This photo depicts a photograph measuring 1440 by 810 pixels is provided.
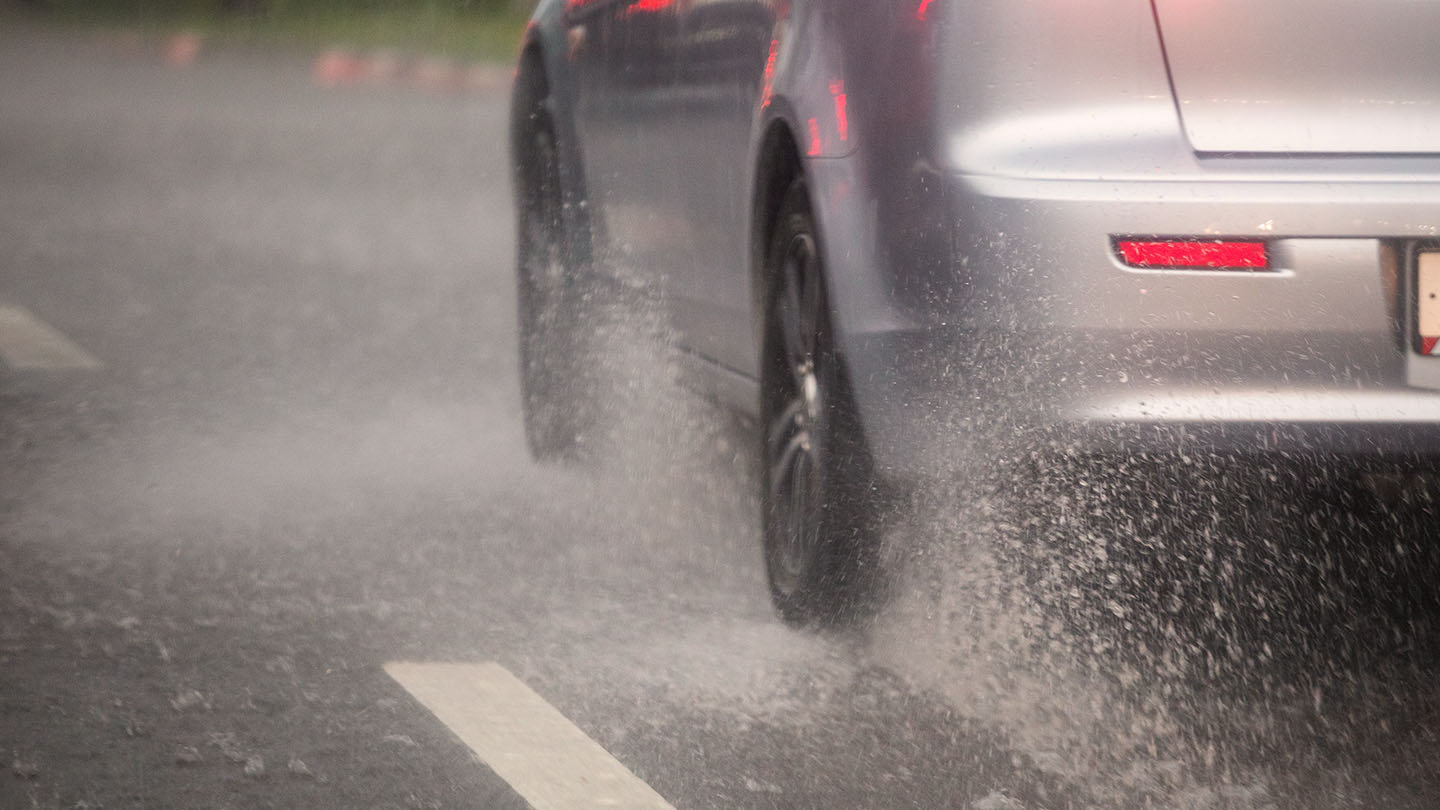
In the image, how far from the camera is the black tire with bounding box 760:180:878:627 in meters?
4.55

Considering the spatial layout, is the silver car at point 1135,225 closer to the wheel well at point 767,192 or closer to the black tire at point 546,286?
the wheel well at point 767,192

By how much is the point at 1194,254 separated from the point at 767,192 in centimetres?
126

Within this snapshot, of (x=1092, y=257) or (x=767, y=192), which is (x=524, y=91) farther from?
(x=1092, y=257)

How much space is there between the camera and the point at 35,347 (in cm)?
849

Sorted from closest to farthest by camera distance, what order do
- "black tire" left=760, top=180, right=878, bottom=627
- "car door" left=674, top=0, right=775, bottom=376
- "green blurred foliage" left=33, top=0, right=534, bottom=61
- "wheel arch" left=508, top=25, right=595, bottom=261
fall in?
1. "black tire" left=760, top=180, right=878, bottom=627
2. "car door" left=674, top=0, right=775, bottom=376
3. "wheel arch" left=508, top=25, right=595, bottom=261
4. "green blurred foliage" left=33, top=0, right=534, bottom=61

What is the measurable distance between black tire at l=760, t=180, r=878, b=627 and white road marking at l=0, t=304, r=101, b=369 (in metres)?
3.85

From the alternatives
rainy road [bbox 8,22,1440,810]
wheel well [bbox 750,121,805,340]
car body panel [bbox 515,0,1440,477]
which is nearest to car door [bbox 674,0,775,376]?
wheel well [bbox 750,121,805,340]

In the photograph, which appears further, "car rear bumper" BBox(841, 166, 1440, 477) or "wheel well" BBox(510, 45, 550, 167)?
"wheel well" BBox(510, 45, 550, 167)

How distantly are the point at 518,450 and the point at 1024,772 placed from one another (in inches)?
131

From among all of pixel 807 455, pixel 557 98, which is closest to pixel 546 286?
pixel 557 98

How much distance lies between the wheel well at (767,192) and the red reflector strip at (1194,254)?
867 millimetres

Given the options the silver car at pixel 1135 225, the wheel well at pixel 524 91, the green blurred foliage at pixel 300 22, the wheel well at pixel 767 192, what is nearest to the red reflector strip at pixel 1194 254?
the silver car at pixel 1135 225

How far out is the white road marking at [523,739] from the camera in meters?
3.78

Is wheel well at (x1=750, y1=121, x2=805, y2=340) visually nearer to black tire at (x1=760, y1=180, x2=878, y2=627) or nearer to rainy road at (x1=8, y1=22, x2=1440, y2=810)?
black tire at (x1=760, y1=180, x2=878, y2=627)
